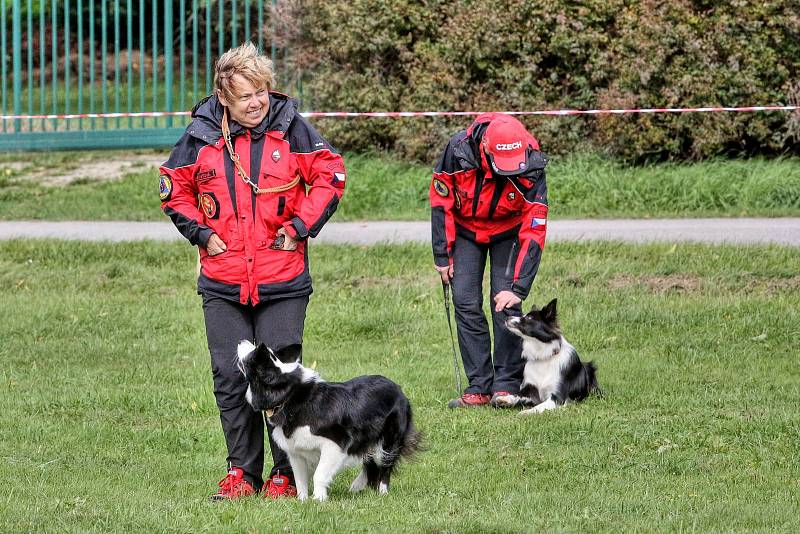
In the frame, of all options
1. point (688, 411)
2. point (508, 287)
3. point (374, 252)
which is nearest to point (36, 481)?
point (508, 287)

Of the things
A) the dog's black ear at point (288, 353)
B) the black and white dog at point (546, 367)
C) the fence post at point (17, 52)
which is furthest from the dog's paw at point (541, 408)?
the fence post at point (17, 52)

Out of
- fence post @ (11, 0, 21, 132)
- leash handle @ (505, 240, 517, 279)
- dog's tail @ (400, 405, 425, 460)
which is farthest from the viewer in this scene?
fence post @ (11, 0, 21, 132)

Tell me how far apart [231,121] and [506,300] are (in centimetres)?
273

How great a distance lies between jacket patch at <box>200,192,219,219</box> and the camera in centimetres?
563

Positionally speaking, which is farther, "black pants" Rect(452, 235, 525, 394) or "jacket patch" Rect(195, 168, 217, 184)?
"black pants" Rect(452, 235, 525, 394)

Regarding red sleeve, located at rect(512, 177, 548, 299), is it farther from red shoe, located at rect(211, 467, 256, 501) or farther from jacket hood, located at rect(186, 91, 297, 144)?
red shoe, located at rect(211, 467, 256, 501)

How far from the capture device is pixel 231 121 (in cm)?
561

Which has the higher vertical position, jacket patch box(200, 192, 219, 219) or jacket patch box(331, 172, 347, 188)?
jacket patch box(331, 172, 347, 188)

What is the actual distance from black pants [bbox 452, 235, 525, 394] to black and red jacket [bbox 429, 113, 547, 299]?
88mm

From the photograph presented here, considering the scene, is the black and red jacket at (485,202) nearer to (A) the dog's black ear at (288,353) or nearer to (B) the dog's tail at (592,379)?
(B) the dog's tail at (592,379)

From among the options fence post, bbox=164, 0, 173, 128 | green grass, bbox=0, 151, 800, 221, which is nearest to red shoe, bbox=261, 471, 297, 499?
green grass, bbox=0, 151, 800, 221

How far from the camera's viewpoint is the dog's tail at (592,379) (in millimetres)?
8039

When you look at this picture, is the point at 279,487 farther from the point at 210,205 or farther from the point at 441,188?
the point at 441,188

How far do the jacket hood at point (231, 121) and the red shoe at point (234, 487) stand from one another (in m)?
1.53
